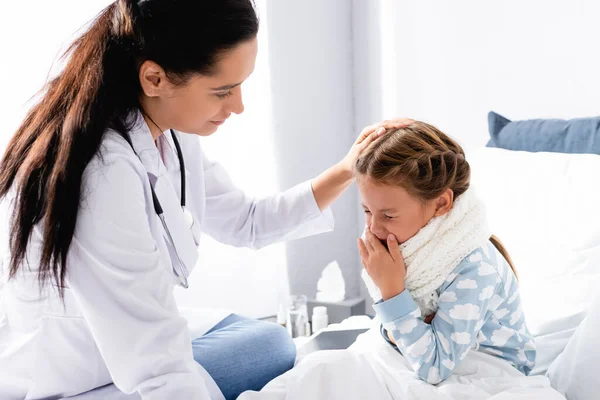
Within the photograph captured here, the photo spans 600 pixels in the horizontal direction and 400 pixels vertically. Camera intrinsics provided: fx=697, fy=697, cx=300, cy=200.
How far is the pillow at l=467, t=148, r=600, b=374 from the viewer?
157cm

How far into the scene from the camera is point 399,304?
4.32 feet

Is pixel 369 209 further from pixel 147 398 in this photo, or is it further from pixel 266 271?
pixel 266 271

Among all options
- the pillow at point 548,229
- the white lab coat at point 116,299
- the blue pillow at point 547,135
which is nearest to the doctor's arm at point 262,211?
the white lab coat at point 116,299

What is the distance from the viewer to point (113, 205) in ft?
3.81

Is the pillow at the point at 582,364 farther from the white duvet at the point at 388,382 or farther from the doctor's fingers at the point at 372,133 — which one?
the doctor's fingers at the point at 372,133

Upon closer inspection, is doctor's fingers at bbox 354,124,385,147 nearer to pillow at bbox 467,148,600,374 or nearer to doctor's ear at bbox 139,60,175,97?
pillow at bbox 467,148,600,374

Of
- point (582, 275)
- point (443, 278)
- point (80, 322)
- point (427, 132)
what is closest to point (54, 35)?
point (80, 322)

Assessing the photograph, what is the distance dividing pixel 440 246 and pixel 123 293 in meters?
0.59

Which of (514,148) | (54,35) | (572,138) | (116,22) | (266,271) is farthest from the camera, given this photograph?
(266,271)

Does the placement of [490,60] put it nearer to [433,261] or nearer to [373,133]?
[373,133]

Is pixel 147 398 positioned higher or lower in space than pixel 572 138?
lower

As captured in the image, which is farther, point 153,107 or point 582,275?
point 582,275

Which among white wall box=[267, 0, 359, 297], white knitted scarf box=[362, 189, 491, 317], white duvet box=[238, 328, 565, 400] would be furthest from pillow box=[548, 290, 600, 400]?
white wall box=[267, 0, 359, 297]

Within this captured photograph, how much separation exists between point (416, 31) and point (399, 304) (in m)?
1.51
